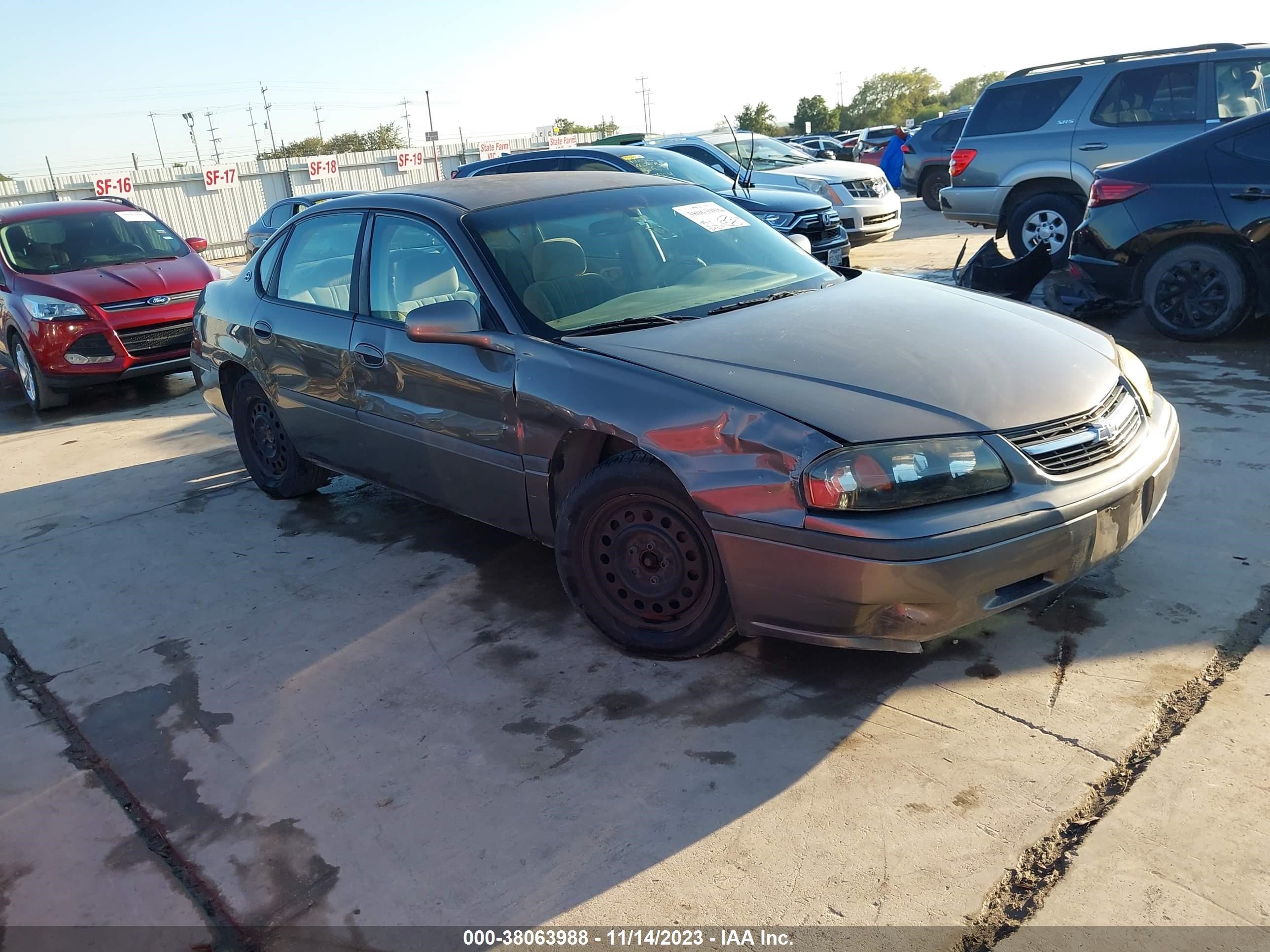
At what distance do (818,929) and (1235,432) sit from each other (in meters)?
4.07

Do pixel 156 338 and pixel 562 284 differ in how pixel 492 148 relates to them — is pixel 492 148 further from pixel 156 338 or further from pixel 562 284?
pixel 562 284

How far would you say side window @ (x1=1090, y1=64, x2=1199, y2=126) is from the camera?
941cm

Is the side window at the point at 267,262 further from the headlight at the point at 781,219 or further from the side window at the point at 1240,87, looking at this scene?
the side window at the point at 1240,87

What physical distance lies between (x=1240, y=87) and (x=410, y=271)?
335 inches

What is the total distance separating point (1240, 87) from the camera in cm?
930

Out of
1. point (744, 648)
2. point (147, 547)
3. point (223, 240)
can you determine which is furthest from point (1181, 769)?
point (223, 240)

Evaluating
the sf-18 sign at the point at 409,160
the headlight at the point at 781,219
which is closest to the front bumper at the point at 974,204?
the headlight at the point at 781,219

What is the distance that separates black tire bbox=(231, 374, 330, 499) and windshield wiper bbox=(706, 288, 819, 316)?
8.21 feet

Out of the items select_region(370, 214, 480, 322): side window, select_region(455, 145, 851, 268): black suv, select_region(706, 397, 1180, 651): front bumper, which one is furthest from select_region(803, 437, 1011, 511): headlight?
select_region(455, 145, 851, 268): black suv

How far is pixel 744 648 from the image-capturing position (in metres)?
3.56

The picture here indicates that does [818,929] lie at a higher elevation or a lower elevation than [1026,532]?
lower

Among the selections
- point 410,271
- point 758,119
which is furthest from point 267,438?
point 758,119

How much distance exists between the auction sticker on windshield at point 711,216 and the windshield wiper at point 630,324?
0.83 m

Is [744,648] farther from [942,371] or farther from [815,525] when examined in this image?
[942,371]
